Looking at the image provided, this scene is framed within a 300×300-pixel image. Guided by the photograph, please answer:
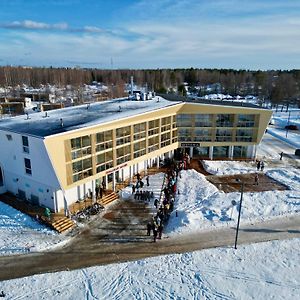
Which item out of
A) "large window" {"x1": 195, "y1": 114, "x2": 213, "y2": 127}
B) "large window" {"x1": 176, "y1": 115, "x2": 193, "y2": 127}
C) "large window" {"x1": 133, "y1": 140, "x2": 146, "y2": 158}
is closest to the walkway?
"large window" {"x1": 133, "y1": 140, "x2": 146, "y2": 158}

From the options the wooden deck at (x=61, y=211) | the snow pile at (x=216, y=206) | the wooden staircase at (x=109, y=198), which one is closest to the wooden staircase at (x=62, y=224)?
the wooden deck at (x=61, y=211)

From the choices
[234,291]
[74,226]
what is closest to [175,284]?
[234,291]

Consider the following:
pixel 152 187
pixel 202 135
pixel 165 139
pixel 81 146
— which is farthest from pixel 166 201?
pixel 202 135

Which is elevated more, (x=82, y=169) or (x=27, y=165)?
(x=27, y=165)

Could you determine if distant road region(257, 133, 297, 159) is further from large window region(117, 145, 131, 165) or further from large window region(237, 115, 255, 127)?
large window region(117, 145, 131, 165)

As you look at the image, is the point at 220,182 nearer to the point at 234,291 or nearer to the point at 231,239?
A: the point at 231,239

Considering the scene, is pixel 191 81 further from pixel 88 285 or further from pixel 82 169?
pixel 88 285

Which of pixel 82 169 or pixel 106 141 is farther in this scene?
pixel 106 141
